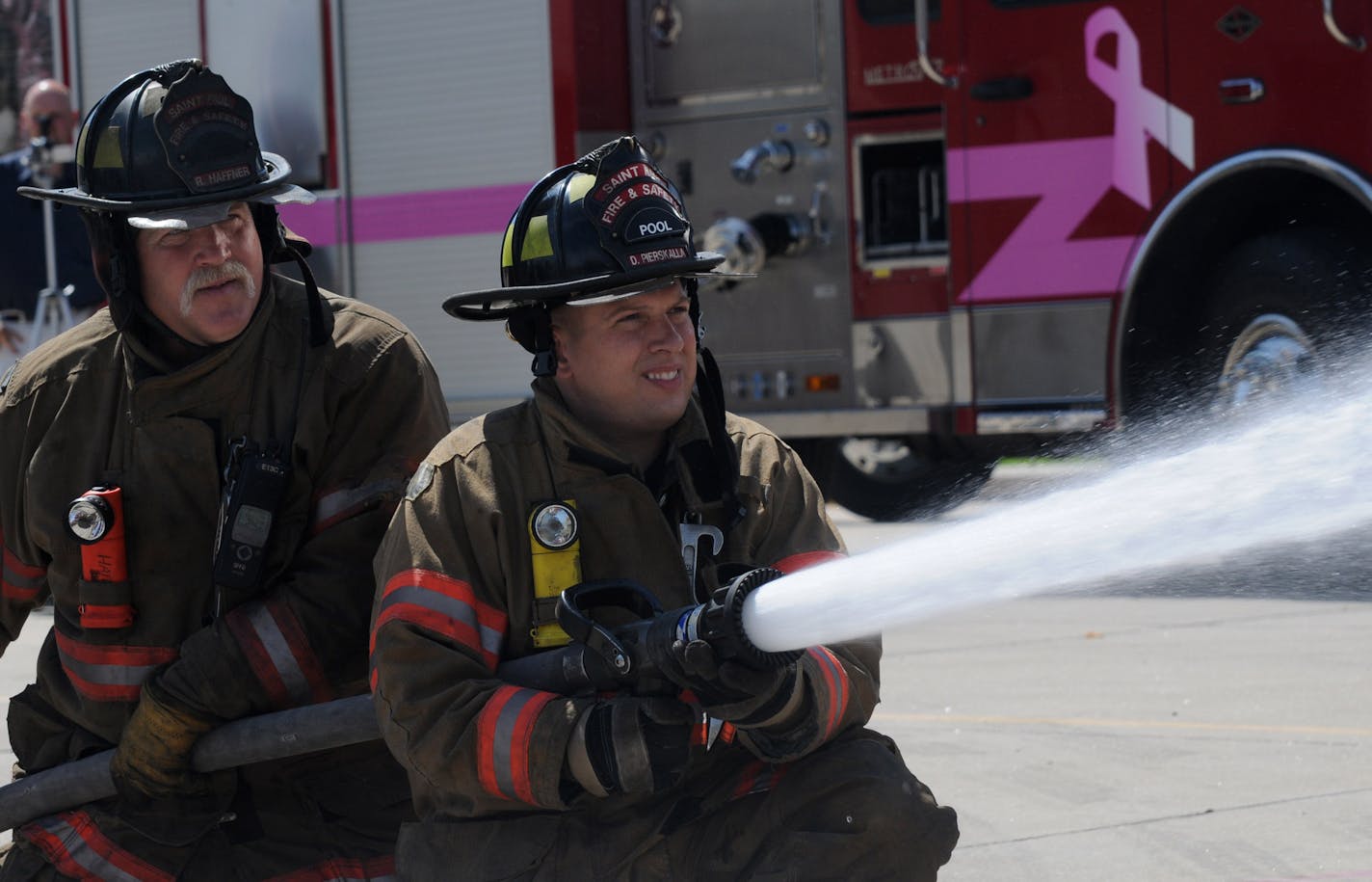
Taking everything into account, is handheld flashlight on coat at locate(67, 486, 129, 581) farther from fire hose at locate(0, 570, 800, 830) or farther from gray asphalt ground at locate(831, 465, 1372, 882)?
gray asphalt ground at locate(831, 465, 1372, 882)

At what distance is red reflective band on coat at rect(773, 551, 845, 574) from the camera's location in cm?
287

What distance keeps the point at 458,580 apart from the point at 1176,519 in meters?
0.98

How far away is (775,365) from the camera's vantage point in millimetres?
8906

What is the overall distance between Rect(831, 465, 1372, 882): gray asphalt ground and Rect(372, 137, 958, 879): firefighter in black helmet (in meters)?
0.35

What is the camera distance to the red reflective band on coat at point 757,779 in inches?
113

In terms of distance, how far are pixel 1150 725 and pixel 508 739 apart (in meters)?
3.02

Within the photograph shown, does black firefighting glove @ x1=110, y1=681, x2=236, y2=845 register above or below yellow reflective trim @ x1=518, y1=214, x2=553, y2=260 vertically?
below

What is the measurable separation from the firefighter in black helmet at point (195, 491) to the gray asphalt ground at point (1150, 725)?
1.13 meters

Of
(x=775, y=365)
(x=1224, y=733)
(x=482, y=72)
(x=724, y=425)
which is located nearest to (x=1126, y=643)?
(x=1224, y=733)

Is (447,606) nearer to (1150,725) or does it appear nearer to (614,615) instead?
(614,615)

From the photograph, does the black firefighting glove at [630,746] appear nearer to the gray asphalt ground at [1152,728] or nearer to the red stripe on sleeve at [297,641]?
the gray asphalt ground at [1152,728]

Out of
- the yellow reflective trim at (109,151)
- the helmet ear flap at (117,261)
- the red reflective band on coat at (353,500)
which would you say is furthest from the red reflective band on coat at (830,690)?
the yellow reflective trim at (109,151)

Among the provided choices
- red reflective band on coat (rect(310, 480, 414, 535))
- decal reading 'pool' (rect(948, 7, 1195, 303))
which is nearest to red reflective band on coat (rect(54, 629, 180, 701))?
red reflective band on coat (rect(310, 480, 414, 535))

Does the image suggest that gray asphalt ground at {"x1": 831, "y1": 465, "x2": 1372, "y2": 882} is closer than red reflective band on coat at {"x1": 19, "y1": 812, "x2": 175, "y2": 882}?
No
